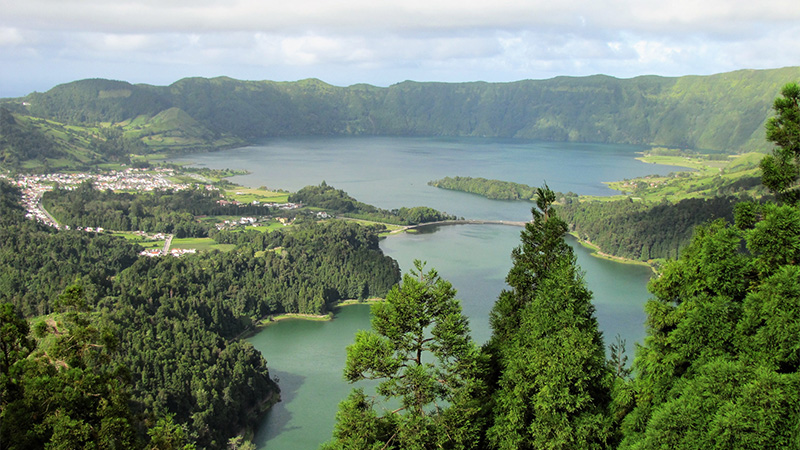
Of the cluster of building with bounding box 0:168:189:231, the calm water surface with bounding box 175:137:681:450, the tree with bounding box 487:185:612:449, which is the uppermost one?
the tree with bounding box 487:185:612:449

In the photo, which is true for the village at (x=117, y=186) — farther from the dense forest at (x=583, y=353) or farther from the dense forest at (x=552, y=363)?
the dense forest at (x=583, y=353)

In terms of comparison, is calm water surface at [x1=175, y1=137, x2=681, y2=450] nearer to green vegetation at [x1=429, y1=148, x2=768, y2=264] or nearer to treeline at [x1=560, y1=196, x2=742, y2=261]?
green vegetation at [x1=429, y1=148, x2=768, y2=264]

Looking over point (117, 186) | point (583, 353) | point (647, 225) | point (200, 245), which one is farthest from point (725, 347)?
point (117, 186)

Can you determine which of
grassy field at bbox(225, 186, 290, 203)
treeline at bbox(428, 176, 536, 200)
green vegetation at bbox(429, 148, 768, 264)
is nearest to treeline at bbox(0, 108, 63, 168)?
grassy field at bbox(225, 186, 290, 203)

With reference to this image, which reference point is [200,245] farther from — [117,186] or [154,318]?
[117,186]

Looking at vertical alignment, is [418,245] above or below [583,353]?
below

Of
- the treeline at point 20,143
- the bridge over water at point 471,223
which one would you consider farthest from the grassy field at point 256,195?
the treeline at point 20,143

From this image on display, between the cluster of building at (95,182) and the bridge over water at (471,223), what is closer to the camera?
the bridge over water at (471,223)
